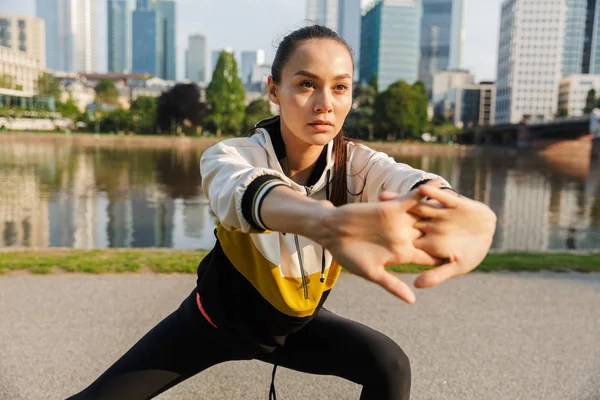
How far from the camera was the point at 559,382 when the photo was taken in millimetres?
3727

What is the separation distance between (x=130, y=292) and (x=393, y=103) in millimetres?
83312

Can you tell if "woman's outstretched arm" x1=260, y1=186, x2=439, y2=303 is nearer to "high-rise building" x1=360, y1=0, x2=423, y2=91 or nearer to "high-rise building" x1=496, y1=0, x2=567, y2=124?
"high-rise building" x1=496, y1=0, x2=567, y2=124

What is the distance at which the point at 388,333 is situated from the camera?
454 cm

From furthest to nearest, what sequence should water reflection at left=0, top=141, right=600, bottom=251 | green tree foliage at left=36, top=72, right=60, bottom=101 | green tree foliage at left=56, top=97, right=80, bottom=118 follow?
green tree foliage at left=36, top=72, right=60, bottom=101 < green tree foliage at left=56, top=97, right=80, bottom=118 < water reflection at left=0, top=141, right=600, bottom=251

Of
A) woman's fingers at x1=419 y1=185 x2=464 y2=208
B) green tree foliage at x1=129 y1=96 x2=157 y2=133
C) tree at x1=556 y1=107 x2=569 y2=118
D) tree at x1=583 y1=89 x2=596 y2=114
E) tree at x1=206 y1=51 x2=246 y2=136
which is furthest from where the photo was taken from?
tree at x1=556 y1=107 x2=569 y2=118

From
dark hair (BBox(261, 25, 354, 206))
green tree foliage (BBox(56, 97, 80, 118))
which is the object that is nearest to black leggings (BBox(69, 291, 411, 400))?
dark hair (BBox(261, 25, 354, 206))

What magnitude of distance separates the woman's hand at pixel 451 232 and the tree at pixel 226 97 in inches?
3110

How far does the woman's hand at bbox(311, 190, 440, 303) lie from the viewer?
1.31m

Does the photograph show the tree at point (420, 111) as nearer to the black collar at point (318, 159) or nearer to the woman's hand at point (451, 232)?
the black collar at point (318, 159)

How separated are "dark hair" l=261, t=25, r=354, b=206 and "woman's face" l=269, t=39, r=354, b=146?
0.11ft

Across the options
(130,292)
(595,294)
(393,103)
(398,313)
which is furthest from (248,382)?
(393,103)

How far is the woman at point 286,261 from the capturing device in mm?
1956

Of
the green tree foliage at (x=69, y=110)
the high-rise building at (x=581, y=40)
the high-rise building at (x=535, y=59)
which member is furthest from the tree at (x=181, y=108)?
the high-rise building at (x=581, y=40)

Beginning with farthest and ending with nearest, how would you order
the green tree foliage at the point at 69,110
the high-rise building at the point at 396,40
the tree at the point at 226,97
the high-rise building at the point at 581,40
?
the high-rise building at the point at 396,40, the high-rise building at the point at 581,40, the green tree foliage at the point at 69,110, the tree at the point at 226,97
